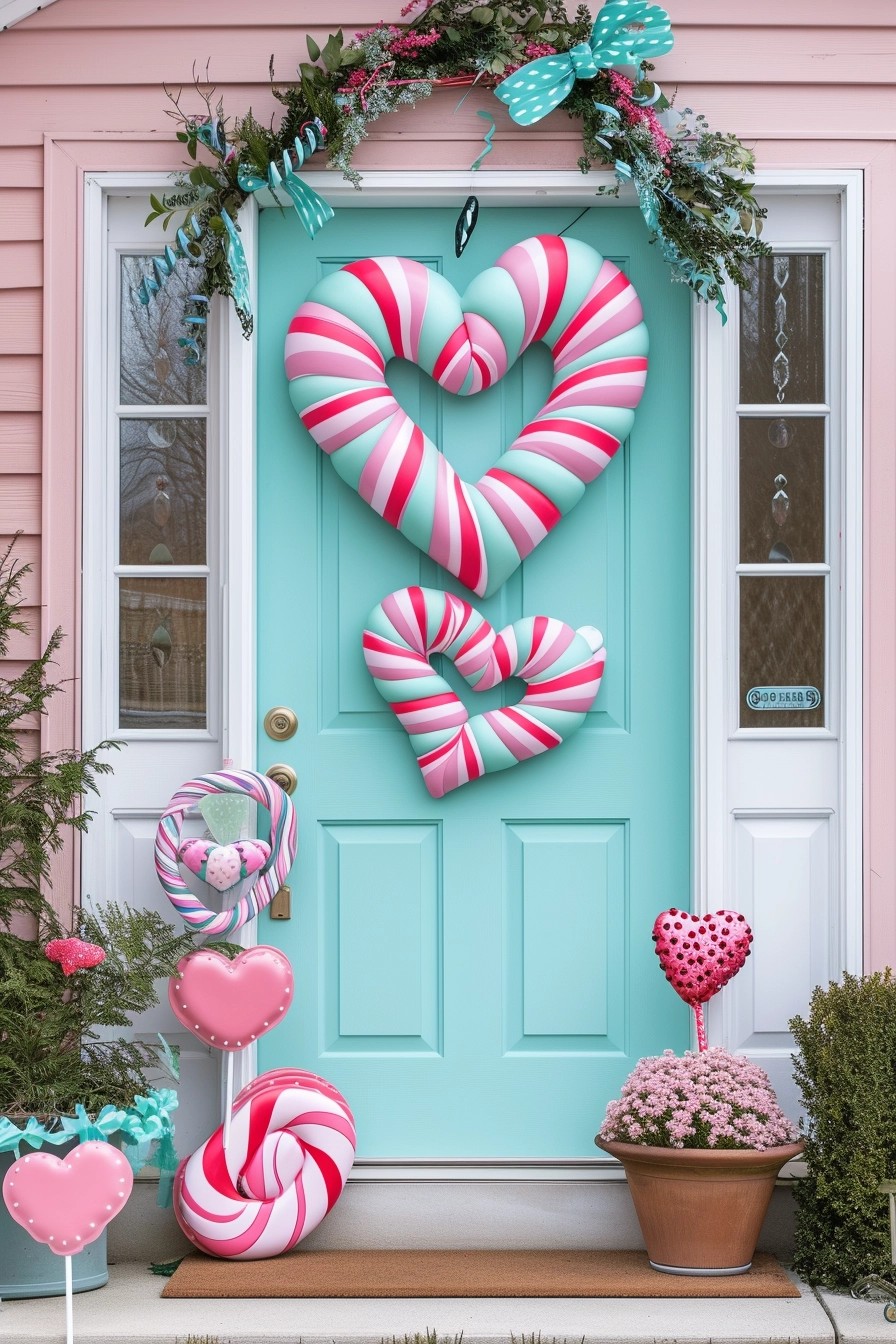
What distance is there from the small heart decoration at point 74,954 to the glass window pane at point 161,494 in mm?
890

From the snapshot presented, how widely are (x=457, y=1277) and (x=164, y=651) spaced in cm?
147

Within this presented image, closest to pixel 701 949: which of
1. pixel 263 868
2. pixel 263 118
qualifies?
pixel 263 868

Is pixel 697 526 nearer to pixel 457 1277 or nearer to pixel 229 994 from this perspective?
pixel 229 994

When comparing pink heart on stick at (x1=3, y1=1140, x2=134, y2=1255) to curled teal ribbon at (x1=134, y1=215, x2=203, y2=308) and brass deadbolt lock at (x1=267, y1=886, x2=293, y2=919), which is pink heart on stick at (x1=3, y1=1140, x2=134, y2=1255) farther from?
curled teal ribbon at (x1=134, y1=215, x2=203, y2=308)

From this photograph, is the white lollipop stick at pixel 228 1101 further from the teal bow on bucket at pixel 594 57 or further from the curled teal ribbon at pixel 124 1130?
the teal bow on bucket at pixel 594 57

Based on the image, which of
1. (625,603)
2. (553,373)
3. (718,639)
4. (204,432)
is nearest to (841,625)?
(718,639)

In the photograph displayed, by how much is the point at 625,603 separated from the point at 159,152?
4.75ft

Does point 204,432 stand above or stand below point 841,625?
above

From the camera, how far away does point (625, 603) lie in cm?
317

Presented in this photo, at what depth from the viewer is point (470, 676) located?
121 inches

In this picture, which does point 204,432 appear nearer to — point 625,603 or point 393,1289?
point 625,603

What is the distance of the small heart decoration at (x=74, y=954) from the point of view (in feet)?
9.00

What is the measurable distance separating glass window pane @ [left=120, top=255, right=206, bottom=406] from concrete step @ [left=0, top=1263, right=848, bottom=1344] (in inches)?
75.1

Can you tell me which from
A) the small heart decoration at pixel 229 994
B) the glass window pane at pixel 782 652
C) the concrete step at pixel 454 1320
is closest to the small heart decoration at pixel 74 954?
the small heart decoration at pixel 229 994
